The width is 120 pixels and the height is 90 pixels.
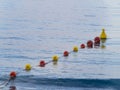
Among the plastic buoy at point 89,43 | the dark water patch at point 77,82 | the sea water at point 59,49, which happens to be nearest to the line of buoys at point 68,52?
the plastic buoy at point 89,43

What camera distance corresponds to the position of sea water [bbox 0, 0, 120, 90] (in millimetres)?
17203

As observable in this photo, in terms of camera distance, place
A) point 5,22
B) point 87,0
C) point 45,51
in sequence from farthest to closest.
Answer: point 87,0
point 5,22
point 45,51

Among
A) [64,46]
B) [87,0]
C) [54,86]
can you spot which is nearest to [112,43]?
[64,46]

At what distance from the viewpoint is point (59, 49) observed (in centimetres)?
2375

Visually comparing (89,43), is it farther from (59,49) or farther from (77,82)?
(77,82)

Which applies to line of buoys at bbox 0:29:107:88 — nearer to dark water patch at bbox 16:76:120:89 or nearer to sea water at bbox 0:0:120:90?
sea water at bbox 0:0:120:90

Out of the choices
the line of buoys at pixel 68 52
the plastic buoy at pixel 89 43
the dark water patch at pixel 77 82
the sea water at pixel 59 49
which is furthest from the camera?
the plastic buoy at pixel 89 43

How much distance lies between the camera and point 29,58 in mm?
21375

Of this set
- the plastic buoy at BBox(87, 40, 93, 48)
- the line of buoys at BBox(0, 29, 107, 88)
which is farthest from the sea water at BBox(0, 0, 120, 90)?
the plastic buoy at BBox(87, 40, 93, 48)

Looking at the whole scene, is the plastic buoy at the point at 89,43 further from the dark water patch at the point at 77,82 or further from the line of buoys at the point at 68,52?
the dark water patch at the point at 77,82

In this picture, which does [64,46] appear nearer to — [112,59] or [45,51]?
[45,51]

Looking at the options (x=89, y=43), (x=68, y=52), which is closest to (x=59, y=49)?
(x=68, y=52)

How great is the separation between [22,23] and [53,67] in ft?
49.1

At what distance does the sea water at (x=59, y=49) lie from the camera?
56.4ft
